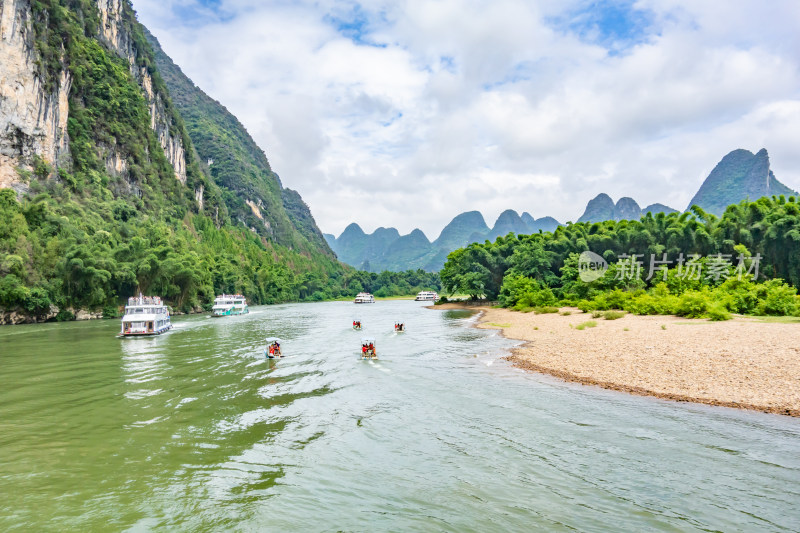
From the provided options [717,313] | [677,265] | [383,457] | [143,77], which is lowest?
[383,457]

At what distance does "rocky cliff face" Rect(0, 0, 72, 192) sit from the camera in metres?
67.0

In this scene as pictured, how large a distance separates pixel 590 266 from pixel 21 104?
9325 cm

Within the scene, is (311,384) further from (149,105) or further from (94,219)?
(149,105)

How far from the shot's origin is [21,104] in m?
70.4

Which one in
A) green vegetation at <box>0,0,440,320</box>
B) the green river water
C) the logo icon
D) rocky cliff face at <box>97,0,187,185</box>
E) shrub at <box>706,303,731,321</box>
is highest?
rocky cliff face at <box>97,0,187,185</box>

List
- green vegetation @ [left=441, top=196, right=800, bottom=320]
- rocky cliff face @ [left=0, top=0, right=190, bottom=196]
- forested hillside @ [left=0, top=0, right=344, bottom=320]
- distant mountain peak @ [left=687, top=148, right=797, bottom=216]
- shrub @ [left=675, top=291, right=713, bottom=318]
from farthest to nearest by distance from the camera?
distant mountain peak @ [left=687, top=148, right=797, bottom=216] < rocky cliff face @ [left=0, top=0, right=190, bottom=196] < forested hillside @ [left=0, top=0, right=344, bottom=320] < green vegetation @ [left=441, top=196, right=800, bottom=320] < shrub @ [left=675, top=291, right=713, bottom=318]

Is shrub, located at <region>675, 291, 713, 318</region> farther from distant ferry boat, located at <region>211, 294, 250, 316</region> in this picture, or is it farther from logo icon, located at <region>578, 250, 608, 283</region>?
distant ferry boat, located at <region>211, 294, 250, 316</region>

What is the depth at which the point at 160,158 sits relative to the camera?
13200 cm

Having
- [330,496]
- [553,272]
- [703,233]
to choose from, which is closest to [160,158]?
[553,272]

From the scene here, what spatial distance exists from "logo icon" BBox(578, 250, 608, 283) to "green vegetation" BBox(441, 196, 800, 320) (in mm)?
712

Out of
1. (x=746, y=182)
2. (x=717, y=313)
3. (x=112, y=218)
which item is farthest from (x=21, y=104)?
(x=746, y=182)

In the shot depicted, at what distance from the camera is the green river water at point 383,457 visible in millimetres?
7742

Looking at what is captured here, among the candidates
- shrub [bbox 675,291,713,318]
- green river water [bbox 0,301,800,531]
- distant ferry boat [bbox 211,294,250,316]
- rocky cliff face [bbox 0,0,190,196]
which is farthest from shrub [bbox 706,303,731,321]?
rocky cliff face [bbox 0,0,190,196]

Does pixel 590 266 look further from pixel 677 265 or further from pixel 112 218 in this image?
pixel 112 218
